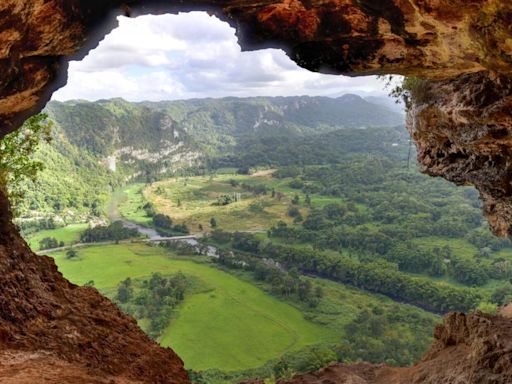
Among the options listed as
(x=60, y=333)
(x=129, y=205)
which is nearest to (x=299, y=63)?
(x=60, y=333)

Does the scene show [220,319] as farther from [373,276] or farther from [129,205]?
[129,205]

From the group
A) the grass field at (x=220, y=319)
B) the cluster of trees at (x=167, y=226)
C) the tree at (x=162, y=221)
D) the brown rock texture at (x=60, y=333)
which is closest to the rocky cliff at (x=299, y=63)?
the brown rock texture at (x=60, y=333)

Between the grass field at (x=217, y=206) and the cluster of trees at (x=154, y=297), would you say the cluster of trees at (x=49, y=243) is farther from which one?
the grass field at (x=217, y=206)

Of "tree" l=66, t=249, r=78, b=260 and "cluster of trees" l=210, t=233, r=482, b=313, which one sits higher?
"tree" l=66, t=249, r=78, b=260

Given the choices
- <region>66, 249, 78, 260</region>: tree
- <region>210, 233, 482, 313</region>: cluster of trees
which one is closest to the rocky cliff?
<region>210, 233, 482, 313</region>: cluster of trees

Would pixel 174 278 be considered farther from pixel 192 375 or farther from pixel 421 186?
pixel 421 186

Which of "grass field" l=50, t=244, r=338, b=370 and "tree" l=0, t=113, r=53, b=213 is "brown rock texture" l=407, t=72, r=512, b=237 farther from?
"grass field" l=50, t=244, r=338, b=370

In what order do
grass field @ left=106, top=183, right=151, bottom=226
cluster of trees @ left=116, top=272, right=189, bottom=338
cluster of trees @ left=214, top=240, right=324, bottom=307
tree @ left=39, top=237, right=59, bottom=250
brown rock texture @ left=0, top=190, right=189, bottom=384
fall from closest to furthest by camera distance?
brown rock texture @ left=0, top=190, right=189, bottom=384
cluster of trees @ left=116, top=272, right=189, bottom=338
cluster of trees @ left=214, top=240, right=324, bottom=307
tree @ left=39, top=237, right=59, bottom=250
grass field @ left=106, top=183, right=151, bottom=226
